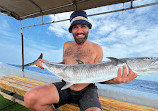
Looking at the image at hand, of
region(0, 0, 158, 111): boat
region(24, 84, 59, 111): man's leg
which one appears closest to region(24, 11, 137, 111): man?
region(24, 84, 59, 111): man's leg

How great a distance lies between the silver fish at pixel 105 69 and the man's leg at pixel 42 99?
390 mm

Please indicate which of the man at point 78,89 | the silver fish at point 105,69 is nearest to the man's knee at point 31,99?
the man at point 78,89

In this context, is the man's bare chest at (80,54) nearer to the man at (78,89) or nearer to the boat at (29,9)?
the man at (78,89)

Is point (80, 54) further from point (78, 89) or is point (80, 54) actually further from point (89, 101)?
point (89, 101)

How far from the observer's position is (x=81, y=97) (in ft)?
5.53

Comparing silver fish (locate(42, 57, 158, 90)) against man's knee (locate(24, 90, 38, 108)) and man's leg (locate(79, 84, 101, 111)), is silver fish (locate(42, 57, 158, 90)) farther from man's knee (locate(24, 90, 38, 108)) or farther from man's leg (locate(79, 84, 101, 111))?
man's knee (locate(24, 90, 38, 108))

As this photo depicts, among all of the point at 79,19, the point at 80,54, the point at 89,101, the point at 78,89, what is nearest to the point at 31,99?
the point at 78,89

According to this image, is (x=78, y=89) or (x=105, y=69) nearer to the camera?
(x=105, y=69)

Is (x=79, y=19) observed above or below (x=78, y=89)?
above

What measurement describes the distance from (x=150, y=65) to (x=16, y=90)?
2803 mm

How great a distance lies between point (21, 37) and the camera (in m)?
4.78

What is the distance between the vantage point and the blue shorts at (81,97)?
1.53m

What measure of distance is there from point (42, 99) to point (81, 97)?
0.59m

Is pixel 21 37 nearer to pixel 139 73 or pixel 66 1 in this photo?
pixel 66 1
